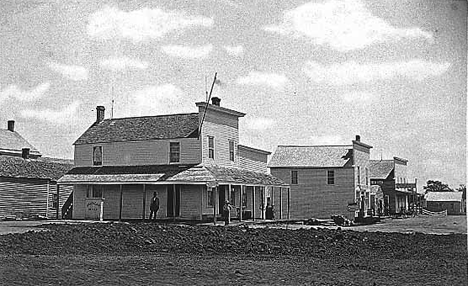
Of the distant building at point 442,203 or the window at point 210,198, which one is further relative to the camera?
the distant building at point 442,203

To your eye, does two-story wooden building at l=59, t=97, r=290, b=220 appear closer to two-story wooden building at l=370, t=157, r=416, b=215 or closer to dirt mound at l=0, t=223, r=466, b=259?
two-story wooden building at l=370, t=157, r=416, b=215

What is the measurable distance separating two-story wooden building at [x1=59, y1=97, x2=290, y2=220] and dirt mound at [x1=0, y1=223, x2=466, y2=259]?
4809mm

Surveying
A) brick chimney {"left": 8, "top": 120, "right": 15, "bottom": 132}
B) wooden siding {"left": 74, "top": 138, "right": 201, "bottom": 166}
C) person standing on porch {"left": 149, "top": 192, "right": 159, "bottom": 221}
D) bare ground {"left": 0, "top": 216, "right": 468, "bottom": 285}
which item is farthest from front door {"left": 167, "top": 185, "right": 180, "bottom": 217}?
brick chimney {"left": 8, "top": 120, "right": 15, "bottom": 132}

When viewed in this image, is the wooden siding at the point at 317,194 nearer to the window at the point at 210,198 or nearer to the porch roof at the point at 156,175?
the porch roof at the point at 156,175

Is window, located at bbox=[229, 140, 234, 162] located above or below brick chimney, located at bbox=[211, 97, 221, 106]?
below

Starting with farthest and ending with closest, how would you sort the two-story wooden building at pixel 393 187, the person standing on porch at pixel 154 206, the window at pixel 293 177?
the window at pixel 293 177
the two-story wooden building at pixel 393 187
the person standing on porch at pixel 154 206

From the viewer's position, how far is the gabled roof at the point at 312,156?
2041cm

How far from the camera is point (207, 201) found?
1823cm

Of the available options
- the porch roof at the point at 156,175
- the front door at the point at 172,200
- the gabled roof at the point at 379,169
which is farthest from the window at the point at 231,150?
the gabled roof at the point at 379,169

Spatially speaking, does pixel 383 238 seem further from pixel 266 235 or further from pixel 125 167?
pixel 125 167

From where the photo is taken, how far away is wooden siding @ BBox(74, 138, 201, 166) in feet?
59.7

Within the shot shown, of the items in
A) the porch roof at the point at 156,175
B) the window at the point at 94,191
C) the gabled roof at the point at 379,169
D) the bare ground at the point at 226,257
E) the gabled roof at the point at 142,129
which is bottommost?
the bare ground at the point at 226,257

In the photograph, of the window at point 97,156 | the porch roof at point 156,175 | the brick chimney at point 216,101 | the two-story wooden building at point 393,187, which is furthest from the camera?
the two-story wooden building at point 393,187

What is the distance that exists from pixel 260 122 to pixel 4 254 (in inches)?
284
